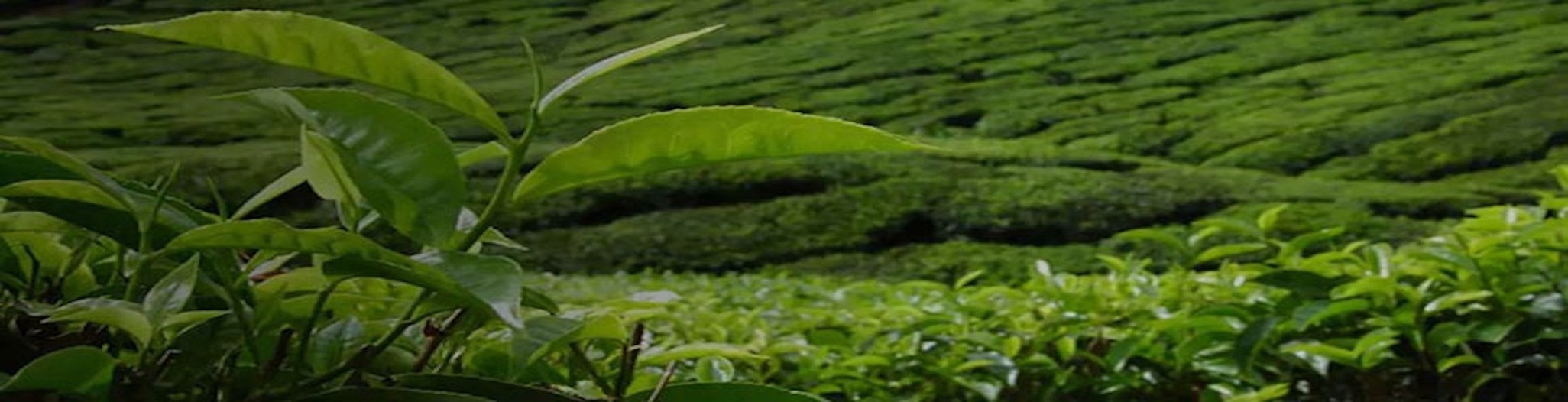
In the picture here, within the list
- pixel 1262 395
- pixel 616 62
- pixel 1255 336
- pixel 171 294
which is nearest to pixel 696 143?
pixel 616 62

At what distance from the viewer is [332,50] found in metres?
0.44

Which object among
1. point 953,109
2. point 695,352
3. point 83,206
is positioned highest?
point 83,206

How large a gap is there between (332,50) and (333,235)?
2.2 inches

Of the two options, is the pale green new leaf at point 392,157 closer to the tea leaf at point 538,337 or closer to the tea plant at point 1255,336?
the tea leaf at point 538,337

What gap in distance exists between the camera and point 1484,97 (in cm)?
391

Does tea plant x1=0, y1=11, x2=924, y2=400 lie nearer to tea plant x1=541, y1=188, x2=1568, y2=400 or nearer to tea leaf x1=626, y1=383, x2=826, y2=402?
tea leaf x1=626, y1=383, x2=826, y2=402

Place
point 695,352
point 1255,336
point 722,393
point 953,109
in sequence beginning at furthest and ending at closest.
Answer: point 953,109, point 1255,336, point 695,352, point 722,393

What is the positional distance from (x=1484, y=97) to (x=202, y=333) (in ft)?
12.9

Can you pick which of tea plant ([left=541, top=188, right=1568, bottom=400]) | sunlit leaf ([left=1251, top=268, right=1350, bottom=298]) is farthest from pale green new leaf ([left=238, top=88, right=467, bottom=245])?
sunlit leaf ([left=1251, top=268, right=1350, bottom=298])

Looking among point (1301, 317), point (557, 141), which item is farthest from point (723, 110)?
point (557, 141)

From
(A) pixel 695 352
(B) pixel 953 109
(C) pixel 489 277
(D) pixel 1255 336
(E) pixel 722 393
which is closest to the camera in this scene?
(C) pixel 489 277

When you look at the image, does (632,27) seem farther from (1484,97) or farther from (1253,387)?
(1253,387)

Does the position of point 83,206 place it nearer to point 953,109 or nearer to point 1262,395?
point 1262,395

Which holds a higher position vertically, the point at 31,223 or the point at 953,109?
the point at 31,223
